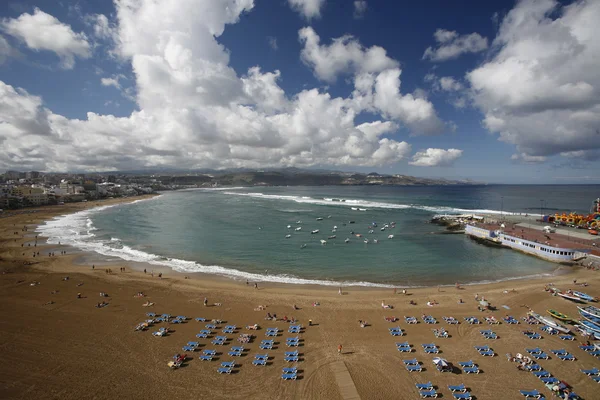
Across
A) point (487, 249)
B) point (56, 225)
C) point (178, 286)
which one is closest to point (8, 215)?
point (56, 225)

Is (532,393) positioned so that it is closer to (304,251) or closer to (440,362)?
(440,362)

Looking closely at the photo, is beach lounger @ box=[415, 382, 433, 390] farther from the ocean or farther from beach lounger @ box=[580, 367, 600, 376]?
the ocean

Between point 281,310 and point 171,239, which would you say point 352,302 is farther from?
point 171,239

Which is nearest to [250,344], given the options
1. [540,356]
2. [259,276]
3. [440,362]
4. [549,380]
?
[440,362]

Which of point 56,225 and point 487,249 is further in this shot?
point 56,225

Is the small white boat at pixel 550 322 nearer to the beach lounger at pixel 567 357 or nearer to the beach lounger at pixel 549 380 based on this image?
the beach lounger at pixel 567 357

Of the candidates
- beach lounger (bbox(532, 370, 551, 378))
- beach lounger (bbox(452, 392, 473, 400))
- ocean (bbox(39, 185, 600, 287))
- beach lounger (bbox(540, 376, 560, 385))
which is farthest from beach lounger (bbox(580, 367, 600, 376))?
ocean (bbox(39, 185, 600, 287))
